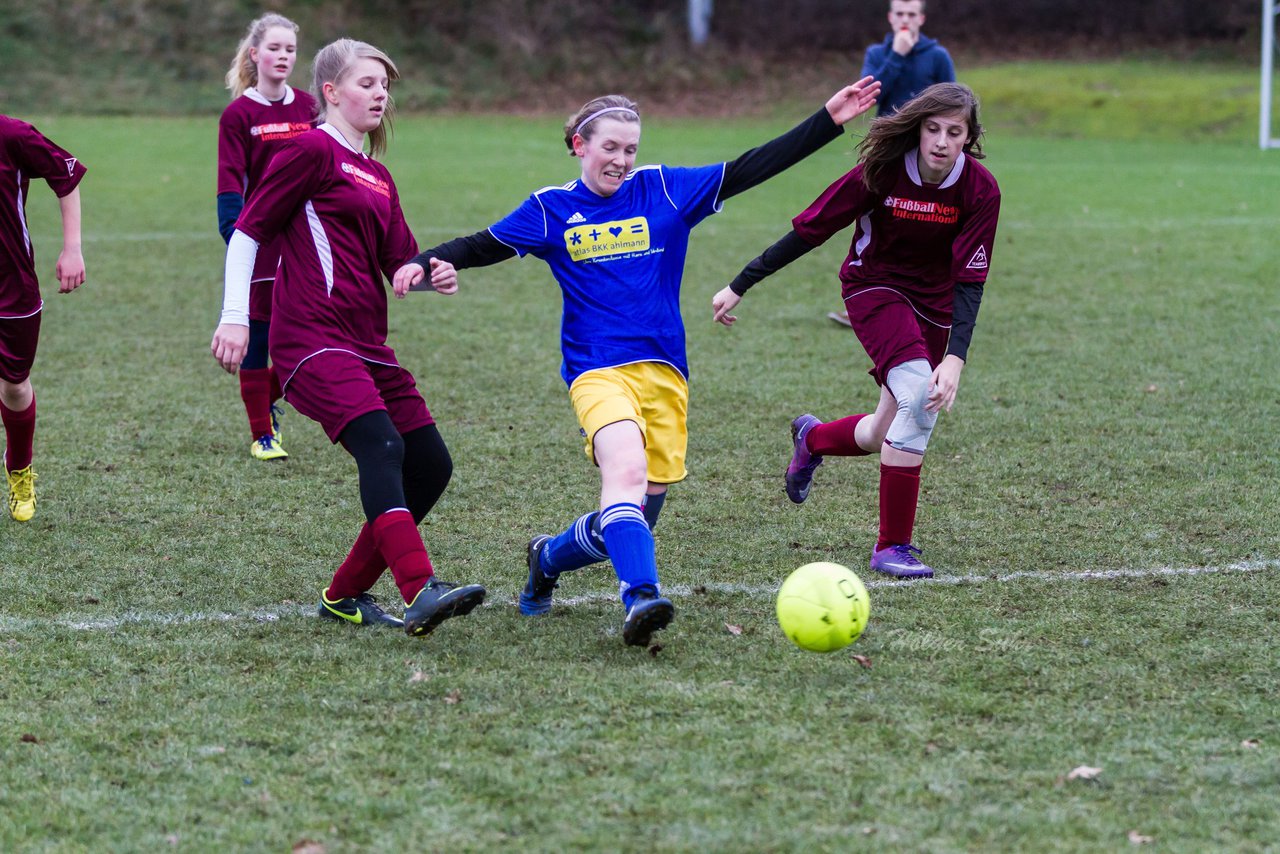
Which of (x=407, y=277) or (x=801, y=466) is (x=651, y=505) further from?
(x=801, y=466)

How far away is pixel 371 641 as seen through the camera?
4.41m

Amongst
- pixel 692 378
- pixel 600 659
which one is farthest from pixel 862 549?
pixel 692 378

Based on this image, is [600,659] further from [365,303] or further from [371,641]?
[365,303]

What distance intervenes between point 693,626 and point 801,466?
1610 mm

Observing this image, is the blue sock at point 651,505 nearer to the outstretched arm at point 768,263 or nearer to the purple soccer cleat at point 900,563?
the outstretched arm at point 768,263

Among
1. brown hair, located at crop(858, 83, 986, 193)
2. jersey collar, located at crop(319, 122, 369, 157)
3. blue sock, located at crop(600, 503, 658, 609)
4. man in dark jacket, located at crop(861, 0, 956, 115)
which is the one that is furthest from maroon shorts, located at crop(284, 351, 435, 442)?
man in dark jacket, located at crop(861, 0, 956, 115)

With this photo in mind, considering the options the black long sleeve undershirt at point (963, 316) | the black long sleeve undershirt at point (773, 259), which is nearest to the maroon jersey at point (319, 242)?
the black long sleeve undershirt at point (773, 259)

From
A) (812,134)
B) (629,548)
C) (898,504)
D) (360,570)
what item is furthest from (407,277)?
(898,504)

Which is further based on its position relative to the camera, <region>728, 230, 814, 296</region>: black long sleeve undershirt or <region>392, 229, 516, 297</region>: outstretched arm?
<region>728, 230, 814, 296</region>: black long sleeve undershirt

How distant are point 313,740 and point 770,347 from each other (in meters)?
6.25

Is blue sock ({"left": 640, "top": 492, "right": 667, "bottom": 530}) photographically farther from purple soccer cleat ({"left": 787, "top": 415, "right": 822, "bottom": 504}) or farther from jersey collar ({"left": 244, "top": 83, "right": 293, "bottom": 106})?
jersey collar ({"left": 244, "top": 83, "right": 293, "bottom": 106})

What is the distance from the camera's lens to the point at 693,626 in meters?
4.57

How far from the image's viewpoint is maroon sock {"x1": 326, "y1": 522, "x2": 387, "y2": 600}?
4.54 metres

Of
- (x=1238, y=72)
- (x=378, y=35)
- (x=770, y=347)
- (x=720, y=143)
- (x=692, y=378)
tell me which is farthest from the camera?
(x=378, y=35)
